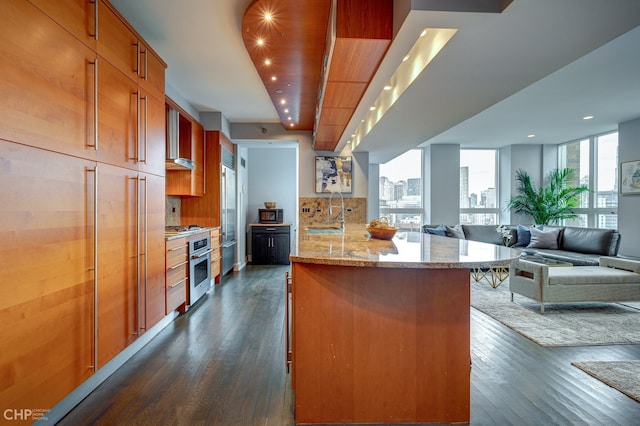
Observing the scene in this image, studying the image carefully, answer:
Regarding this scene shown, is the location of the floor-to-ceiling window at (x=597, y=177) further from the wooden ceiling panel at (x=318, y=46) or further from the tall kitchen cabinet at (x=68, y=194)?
the tall kitchen cabinet at (x=68, y=194)

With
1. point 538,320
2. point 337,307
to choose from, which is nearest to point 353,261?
point 337,307

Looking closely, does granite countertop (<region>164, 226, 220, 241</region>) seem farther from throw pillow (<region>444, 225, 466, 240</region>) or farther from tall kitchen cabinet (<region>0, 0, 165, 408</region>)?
throw pillow (<region>444, 225, 466, 240</region>)

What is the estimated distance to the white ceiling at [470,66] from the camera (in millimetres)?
1639

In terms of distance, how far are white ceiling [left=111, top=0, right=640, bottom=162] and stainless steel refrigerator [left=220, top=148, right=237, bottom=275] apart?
68 centimetres

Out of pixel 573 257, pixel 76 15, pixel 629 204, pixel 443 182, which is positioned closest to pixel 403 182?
pixel 443 182

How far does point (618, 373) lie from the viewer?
2.16 metres

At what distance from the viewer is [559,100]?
4492 millimetres

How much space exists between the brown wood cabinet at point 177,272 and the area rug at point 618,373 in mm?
3469

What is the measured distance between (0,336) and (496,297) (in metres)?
4.58

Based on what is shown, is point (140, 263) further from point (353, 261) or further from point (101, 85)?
point (353, 261)

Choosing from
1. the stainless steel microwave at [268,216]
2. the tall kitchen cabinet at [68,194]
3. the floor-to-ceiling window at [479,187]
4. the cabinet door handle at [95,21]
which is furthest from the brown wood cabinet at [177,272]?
the floor-to-ceiling window at [479,187]

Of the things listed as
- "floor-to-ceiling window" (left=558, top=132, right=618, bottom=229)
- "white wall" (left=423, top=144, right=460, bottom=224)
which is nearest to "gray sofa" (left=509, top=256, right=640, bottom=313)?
"floor-to-ceiling window" (left=558, top=132, right=618, bottom=229)

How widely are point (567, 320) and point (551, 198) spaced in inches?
184

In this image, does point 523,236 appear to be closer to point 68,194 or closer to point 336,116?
point 336,116
